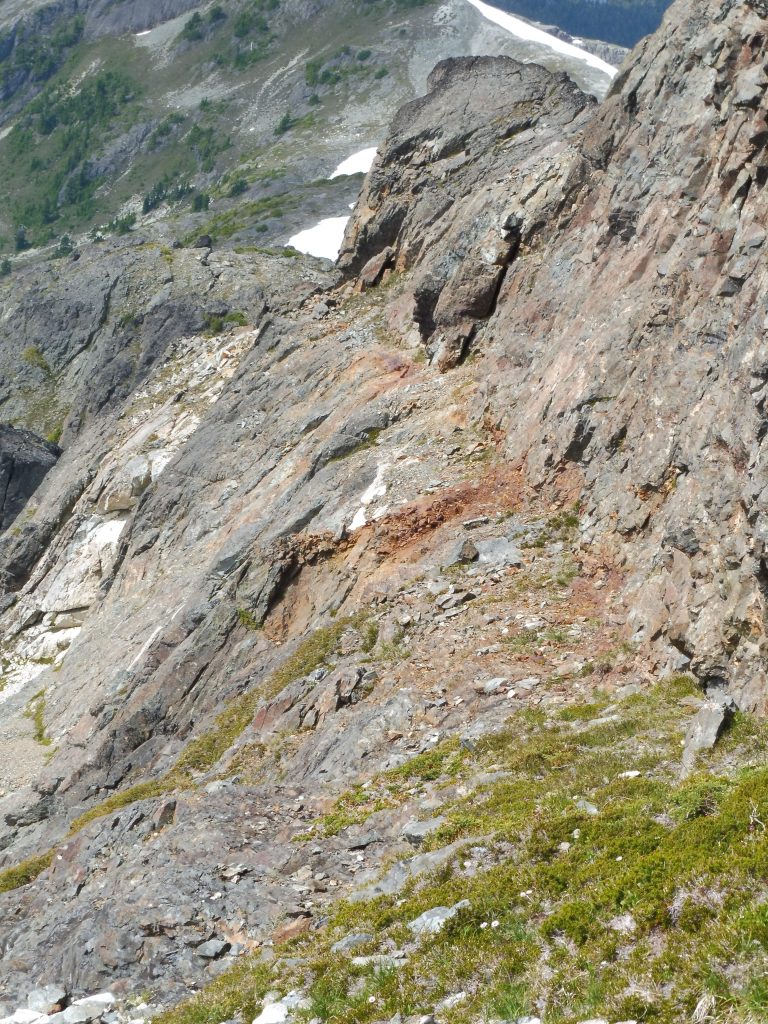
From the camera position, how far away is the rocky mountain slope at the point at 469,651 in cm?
1034

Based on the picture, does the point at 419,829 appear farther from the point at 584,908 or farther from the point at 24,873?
the point at 24,873

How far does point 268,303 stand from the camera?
5928 centimetres

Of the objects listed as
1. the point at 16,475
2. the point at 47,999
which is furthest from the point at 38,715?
the point at 16,475

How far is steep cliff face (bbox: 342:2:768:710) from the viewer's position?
16531 millimetres

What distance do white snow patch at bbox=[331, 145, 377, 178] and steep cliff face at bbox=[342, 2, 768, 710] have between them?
434ft

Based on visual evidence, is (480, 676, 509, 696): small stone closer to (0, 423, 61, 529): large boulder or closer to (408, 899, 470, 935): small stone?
(408, 899, 470, 935): small stone

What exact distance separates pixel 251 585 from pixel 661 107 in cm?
2046

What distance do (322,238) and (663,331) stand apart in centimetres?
11435

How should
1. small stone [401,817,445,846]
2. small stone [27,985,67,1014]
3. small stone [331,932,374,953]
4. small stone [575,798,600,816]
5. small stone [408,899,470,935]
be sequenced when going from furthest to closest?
small stone [401,817,445,846]
small stone [27,985,67,1014]
small stone [575,798,600,816]
small stone [331,932,374,953]
small stone [408,899,470,935]

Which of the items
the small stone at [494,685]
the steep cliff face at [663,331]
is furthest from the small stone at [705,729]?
the small stone at [494,685]

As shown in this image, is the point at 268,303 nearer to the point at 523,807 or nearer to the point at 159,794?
the point at 159,794

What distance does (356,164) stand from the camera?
167250 mm

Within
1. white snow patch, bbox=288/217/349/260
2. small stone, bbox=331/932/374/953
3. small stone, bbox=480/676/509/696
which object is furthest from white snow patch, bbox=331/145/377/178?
small stone, bbox=331/932/374/953

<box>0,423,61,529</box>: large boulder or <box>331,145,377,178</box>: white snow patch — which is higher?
<box>0,423,61,529</box>: large boulder
